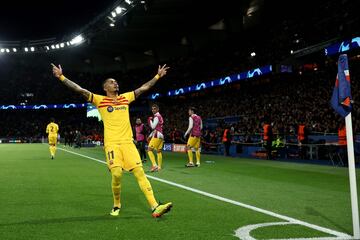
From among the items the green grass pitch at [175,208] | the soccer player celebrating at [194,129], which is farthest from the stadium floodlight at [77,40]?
the green grass pitch at [175,208]

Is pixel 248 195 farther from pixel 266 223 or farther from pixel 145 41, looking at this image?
pixel 145 41

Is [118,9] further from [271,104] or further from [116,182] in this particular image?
[116,182]

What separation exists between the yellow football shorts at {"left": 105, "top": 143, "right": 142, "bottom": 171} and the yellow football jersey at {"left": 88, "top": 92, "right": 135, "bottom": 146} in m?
0.10

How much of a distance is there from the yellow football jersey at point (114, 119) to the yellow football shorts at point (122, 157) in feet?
0.31

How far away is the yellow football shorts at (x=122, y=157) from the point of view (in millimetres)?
6598

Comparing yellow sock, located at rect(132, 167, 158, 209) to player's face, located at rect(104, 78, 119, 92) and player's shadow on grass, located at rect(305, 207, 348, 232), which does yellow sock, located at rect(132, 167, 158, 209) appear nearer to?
Answer: player's face, located at rect(104, 78, 119, 92)

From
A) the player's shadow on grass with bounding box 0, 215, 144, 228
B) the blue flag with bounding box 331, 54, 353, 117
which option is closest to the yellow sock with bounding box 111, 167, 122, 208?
the player's shadow on grass with bounding box 0, 215, 144, 228

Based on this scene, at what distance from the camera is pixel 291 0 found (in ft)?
128

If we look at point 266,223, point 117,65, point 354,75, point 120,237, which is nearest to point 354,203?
point 266,223

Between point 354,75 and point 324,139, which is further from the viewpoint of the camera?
point 354,75

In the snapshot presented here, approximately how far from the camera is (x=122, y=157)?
6.68m

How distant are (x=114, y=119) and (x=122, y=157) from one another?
621 mm

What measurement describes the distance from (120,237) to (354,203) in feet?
9.13

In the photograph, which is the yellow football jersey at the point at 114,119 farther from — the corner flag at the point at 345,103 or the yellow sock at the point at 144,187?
the corner flag at the point at 345,103
